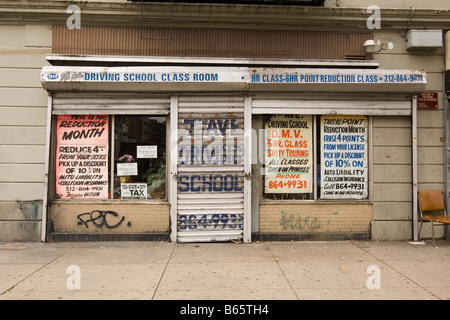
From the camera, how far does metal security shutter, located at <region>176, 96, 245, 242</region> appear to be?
6566mm

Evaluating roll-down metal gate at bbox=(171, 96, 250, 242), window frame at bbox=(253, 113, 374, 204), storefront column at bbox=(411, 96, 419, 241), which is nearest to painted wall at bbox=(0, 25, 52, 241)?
roll-down metal gate at bbox=(171, 96, 250, 242)

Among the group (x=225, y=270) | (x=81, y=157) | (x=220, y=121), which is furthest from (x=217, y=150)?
(x=81, y=157)

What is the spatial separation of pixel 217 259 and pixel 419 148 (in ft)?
15.3

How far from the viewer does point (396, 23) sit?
6891 mm

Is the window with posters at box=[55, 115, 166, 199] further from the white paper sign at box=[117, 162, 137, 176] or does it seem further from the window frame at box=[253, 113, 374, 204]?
the window frame at box=[253, 113, 374, 204]

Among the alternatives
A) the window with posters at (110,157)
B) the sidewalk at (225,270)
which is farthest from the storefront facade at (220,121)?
the sidewalk at (225,270)

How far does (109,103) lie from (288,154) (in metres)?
3.67

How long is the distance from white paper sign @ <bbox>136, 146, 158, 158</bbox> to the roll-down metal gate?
51 centimetres

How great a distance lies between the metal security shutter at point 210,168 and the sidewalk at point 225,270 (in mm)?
427

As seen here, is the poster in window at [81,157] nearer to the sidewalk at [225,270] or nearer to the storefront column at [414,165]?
the sidewalk at [225,270]

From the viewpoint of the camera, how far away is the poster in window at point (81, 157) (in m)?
6.73

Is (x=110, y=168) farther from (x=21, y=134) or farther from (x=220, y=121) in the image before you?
(x=220, y=121)

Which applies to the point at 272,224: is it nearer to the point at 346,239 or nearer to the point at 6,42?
the point at 346,239

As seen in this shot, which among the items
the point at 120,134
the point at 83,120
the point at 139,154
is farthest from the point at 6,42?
the point at 139,154
